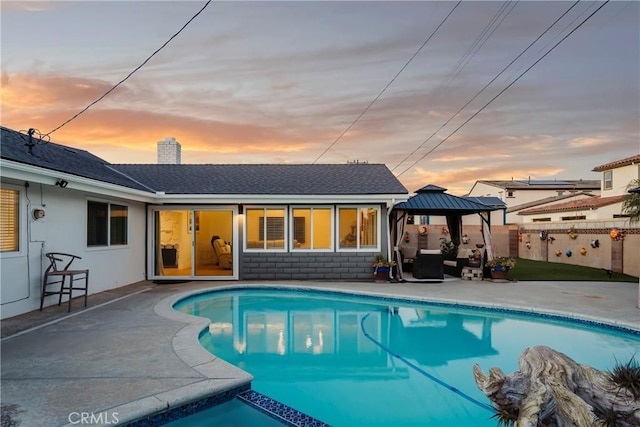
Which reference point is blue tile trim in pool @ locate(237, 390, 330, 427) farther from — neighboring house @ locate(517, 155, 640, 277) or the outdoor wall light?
neighboring house @ locate(517, 155, 640, 277)

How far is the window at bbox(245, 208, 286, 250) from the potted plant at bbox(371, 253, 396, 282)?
9.21 feet

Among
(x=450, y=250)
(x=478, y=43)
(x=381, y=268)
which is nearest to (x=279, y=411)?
(x=381, y=268)

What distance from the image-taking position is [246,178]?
13.4 m

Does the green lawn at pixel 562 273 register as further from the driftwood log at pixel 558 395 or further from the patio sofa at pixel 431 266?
the driftwood log at pixel 558 395

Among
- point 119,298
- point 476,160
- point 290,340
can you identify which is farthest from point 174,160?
point 476,160

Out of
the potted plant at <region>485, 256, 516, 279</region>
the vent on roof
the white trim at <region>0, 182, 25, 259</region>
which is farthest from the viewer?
the vent on roof

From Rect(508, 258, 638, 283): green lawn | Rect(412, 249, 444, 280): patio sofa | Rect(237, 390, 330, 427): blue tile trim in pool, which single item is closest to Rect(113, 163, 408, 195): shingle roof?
Rect(412, 249, 444, 280): patio sofa

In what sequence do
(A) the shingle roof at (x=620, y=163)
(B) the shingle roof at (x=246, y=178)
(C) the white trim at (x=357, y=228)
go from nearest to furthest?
(B) the shingle roof at (x=246, y=178) < (C) the white trim at (x=357, y=228) < (A) the shingle roof at (x=620, y=163)

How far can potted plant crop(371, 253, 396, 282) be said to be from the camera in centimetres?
1198

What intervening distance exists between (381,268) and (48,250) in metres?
8.12

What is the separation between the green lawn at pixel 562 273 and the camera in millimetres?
12789

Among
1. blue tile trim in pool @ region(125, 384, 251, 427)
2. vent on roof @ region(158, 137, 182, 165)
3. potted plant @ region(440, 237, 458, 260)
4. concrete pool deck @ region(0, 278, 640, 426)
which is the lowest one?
blue tile trim in pool @ region(125, 384, 251, 427)

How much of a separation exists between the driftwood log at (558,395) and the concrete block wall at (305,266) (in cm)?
926

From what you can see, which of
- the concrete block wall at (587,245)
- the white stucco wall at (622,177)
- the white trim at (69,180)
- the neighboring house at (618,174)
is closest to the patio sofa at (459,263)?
the concrete block wall at (587,245)
